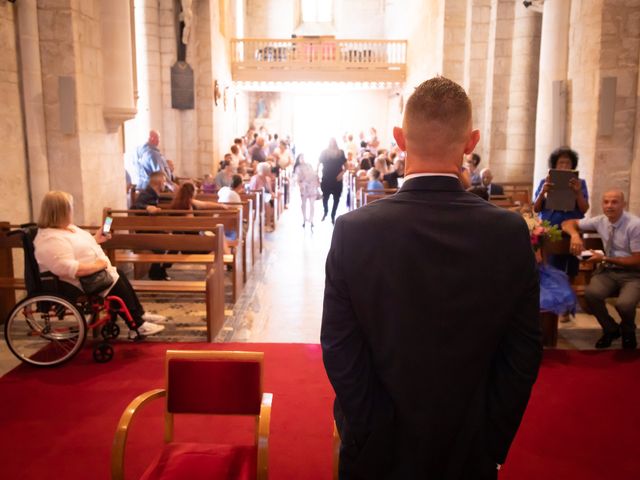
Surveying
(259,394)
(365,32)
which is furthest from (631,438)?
(365,32)

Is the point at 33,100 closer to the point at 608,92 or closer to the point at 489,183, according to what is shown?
the point at 489,183

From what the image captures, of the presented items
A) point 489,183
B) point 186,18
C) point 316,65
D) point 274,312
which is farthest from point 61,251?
point 316,65

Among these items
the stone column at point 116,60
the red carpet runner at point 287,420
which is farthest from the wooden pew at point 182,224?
the red carpet runner at point 287,420

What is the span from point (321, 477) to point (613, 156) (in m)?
5.77

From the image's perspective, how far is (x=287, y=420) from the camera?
3879 mm

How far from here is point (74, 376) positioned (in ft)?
14.9

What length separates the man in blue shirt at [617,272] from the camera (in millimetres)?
5059

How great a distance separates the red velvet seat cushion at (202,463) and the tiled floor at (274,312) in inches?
109

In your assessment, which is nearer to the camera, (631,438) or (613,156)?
(631,438)

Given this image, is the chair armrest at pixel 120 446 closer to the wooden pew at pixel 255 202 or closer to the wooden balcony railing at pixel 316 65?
the wooden pew at pixel 255 202

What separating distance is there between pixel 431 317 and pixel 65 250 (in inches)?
149

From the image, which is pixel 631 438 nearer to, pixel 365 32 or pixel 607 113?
pixel 607 113

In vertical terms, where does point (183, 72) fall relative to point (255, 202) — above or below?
above

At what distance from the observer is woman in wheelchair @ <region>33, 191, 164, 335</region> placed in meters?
4.62
